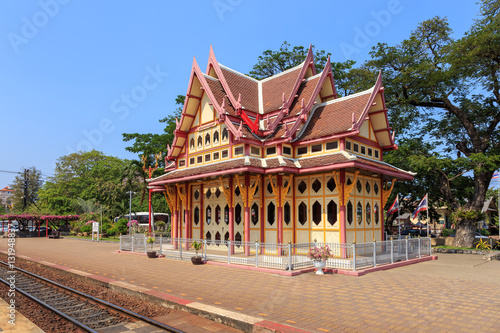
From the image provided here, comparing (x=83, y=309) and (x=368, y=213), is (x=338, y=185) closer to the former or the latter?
(x=368, y=213)

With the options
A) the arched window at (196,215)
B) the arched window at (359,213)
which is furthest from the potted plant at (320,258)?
the arched window at (196,215)

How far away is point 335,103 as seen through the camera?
20969 millimetres

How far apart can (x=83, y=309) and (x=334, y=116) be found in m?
15.3

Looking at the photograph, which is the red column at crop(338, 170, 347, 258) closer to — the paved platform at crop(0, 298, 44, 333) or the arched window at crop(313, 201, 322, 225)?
the arched window at crop(313, 201, 322, 225)

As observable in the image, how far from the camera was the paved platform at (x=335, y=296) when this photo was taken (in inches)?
310

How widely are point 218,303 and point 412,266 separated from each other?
11.6 metres

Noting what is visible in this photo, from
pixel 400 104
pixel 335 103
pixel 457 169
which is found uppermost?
pixel 400 104

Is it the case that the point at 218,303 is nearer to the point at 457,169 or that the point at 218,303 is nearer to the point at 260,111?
the point at 260,111

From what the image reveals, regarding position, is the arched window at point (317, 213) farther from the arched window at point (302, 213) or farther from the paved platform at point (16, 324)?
the paved platform at point (16, 324)

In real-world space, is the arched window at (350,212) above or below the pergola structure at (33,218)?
above

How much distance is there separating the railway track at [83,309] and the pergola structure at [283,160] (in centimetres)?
779

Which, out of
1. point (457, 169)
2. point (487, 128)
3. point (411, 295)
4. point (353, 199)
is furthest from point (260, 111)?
point (487, 128)

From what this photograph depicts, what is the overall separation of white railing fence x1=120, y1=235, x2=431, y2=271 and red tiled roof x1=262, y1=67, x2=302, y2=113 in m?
8.83

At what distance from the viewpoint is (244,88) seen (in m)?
23.7
